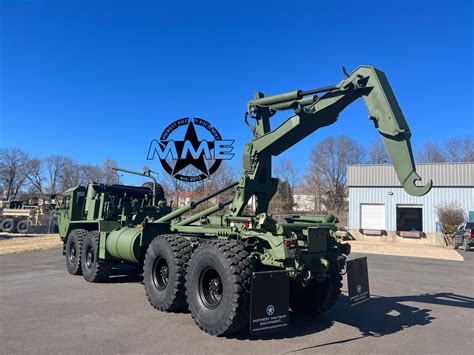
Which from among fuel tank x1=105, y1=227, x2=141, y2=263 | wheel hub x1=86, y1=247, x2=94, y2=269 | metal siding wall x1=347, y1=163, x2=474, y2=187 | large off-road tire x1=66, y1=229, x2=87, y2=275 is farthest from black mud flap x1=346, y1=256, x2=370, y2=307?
metal siding wall x1=347, y1=163, x2=474, y2=187

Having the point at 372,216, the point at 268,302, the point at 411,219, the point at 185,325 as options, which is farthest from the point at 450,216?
the point at 268,302

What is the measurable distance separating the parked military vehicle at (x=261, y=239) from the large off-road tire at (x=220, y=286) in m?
0.01

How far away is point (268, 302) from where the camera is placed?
5570mm

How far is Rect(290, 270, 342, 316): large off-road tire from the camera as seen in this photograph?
7.14 m

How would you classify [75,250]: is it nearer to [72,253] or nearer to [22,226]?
[72,253]

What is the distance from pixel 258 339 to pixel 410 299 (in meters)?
4.85

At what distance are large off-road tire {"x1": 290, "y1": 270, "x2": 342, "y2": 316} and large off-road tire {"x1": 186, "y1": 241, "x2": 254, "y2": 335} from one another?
1.46 m

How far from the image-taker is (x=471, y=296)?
385 inches

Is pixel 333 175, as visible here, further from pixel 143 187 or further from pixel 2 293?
pixel 2 293

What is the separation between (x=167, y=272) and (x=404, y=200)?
90.7ft

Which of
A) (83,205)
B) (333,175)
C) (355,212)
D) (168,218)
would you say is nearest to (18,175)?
(333,175)

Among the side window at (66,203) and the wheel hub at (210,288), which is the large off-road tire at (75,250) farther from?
the wheel hub at (210,288)

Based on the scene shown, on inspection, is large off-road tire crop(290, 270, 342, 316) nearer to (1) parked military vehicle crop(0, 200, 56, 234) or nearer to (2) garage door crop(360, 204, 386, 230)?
(2) garage door crop(360, 204, 386, 230)

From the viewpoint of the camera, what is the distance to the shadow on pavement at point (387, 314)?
21.6 feet
